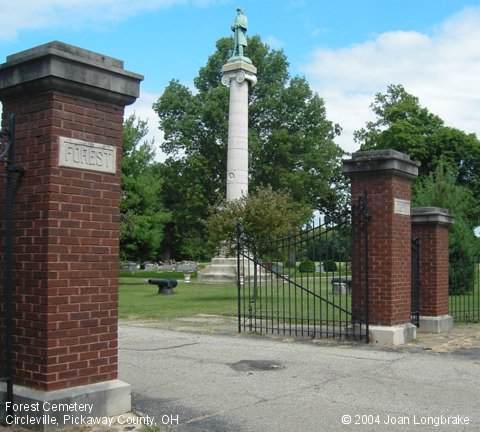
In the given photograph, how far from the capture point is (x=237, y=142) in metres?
34.4

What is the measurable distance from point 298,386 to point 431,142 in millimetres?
40567

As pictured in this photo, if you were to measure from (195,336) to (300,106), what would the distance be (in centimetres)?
3785

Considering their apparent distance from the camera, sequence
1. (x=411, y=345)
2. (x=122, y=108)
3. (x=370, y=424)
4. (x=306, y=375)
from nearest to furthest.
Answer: (x=370, y=424) < (x=122, y=108) < (x=306, y=375) < (x=411, y=345)

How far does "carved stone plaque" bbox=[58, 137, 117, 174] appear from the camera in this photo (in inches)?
215

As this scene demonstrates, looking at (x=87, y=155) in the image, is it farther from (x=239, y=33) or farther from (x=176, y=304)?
(x=239, y=33)

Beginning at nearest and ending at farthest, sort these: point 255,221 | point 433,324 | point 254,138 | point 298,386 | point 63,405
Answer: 1. point 63,405
2. point 298,386
3. point 433,324
4. point 255,221
5. point 254,138

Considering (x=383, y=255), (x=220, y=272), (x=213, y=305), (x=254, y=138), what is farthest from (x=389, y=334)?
(x=254, y=138)

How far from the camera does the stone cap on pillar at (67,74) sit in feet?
17.6

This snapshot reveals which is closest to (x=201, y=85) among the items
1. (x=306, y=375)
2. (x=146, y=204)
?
(x=146, y=204)

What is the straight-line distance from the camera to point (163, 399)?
Answer: 254 inches

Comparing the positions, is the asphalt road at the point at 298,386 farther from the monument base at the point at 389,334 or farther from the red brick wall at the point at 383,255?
the red brick wall at the point at 383,255

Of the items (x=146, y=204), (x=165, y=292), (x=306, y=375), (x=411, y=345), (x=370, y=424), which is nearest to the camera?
(x=370, y=424)

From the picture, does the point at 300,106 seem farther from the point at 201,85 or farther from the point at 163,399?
the point at 163,399

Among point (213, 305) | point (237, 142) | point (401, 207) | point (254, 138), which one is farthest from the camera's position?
point (254, 138)
